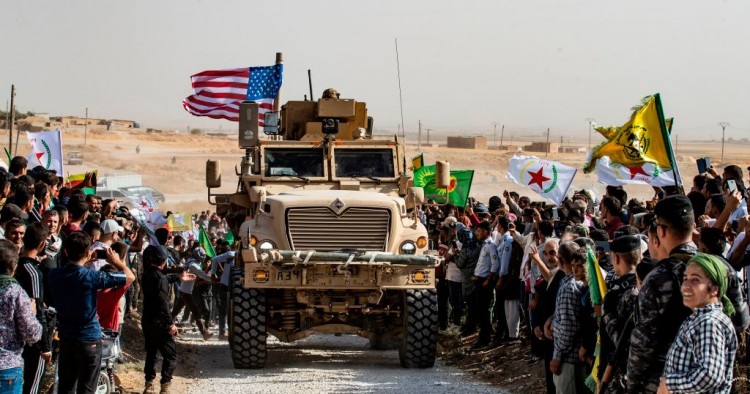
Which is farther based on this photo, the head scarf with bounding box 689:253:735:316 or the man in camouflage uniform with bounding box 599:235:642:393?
the man in camouflage uniform with bounding box 599:235:642:393

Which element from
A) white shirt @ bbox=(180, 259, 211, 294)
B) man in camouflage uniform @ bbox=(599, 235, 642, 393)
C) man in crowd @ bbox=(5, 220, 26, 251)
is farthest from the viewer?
white shirt @ bbox=(180, 259, 211, 294)

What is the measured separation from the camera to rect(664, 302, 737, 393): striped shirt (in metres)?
5.70

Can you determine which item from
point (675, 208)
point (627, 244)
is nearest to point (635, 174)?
point (627, 244)

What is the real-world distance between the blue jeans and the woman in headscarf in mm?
4069

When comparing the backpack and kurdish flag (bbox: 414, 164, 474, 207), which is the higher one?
kurdish flag (bbox: 414, 164, 474, 207)

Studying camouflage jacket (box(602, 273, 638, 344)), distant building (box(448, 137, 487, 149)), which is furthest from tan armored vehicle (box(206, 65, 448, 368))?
distant building (box(448, 137, 487, 149))

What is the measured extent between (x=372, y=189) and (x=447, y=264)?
94.7 inches

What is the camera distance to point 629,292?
7.10 metres

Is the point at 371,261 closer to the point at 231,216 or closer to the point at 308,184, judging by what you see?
the point at 308,184

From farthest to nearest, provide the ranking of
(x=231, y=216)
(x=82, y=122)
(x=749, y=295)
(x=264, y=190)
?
(x=82, y=122), (x=231, y=216), (x=264, y=190), (x=749, y=295)

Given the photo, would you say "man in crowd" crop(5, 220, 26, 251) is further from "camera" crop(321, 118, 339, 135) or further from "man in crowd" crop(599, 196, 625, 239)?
"camera" crop(321, 118, 339, 135)

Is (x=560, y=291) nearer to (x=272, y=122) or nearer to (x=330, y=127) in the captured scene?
(x=330, y=127)

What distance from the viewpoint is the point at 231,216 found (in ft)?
54.1

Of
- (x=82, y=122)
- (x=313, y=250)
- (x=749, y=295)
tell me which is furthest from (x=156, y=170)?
(x=749, y=295)
